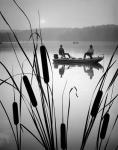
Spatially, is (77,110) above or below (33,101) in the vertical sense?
below

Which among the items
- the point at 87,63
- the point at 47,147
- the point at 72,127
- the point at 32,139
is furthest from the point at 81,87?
the point at 87,63

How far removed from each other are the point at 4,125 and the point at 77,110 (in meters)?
1.47

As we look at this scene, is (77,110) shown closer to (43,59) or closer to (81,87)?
(81,87)

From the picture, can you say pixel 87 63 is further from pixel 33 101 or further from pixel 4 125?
pixel 33 101

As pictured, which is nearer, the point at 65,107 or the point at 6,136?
the point at 6,136

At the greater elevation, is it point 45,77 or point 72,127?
point 45,77

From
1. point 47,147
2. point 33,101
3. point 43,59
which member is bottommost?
point 47,147

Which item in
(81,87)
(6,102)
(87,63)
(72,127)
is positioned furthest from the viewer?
(87,63)

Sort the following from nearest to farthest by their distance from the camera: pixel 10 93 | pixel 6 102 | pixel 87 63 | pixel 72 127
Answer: pixel 72 127 → pixel 6 102 → pixel 10 93 → pixel 87 63

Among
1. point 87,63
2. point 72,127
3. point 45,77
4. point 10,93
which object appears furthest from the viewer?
point 87,63

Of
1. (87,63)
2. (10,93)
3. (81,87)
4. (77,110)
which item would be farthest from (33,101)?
(87,63)

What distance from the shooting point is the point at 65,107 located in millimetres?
4422

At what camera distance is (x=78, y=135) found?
316 cm

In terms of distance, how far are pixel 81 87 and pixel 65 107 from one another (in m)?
2.36
